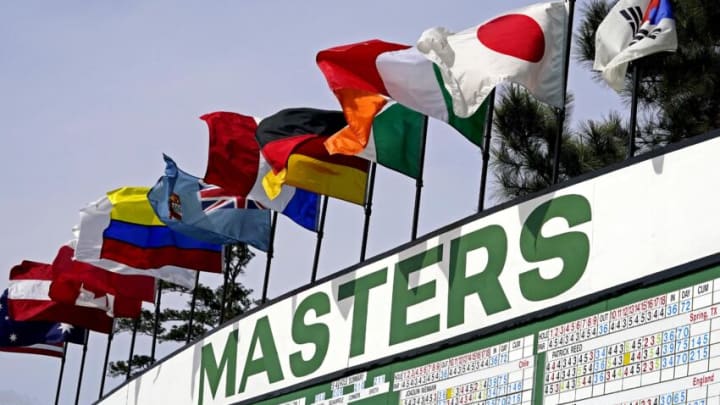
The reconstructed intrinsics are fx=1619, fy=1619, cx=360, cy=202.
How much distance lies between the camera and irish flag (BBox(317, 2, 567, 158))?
13.9m

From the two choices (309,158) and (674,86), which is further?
(674,86)

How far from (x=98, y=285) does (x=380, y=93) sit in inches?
347

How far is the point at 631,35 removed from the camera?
41.7ft

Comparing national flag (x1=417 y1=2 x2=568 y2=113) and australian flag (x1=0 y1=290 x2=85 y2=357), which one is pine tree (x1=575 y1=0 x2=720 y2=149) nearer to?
national flag (x1=417 y1=2 x2=568 y2=113)

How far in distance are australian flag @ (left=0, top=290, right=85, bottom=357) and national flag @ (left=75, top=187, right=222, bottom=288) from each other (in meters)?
5.21

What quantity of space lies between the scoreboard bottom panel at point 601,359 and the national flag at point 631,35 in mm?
2043

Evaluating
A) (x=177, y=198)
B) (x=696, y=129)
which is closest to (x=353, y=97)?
(x=177, y=198)

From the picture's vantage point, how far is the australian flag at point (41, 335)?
26438mm

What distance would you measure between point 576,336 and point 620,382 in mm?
695

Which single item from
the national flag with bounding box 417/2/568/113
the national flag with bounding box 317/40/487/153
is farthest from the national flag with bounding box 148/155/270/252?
the national flag with bounding box 417/2/568/113

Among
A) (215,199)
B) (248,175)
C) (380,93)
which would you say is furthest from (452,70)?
(215,199)

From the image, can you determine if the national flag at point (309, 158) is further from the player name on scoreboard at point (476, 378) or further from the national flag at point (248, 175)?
the player name on scoreboard at point (476, 378)

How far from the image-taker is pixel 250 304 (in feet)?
130

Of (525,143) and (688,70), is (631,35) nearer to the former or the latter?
(688,70)
